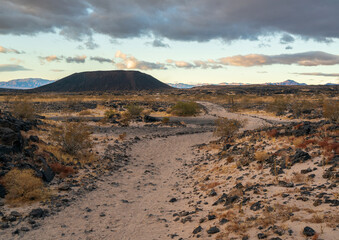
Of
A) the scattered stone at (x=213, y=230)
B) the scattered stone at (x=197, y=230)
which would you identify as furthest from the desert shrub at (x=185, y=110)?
the scattered stone at (x=213, y=230)

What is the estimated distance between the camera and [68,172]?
13125 mm

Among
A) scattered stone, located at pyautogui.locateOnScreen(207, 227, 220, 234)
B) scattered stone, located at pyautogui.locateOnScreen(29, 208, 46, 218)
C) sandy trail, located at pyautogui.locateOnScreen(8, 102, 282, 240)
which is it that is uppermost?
scattered stone, located at pyautogui.locateOnScreen(207, 227, 220, 234)

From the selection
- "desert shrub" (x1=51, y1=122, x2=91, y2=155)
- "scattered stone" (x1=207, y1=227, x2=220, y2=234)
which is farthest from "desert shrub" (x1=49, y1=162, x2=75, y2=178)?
"scattered stone" (x1=207, y1=227, x2=220, y2=234)

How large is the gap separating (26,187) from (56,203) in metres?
1.36

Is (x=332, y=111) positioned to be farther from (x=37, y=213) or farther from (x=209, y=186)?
(x=37, y=213)

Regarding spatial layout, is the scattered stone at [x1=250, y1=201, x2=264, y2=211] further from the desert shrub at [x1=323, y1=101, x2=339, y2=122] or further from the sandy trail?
the desert shrub at [x1=323, y1=101, x2=339, y2=122]

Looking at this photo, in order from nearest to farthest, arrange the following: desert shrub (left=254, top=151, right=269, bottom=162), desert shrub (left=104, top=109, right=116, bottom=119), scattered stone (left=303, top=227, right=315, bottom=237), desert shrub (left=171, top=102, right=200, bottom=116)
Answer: scattered stone (left=303, top=227, right=315, bottom=237) < desert shrub (left=254, top=151, right=269, bottom=162) < desert shrub (left=104, top=109, right=116, bottom=119) < desert shrub (left=171, top=102, right=200, bottom=116)

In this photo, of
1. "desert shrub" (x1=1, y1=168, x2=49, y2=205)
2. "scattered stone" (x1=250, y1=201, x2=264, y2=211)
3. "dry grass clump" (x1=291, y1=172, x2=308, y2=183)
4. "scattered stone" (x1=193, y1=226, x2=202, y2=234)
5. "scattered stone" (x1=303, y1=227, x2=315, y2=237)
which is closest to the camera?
"scattered stone" (x1=303, y1=227, x2=315, y2=237)

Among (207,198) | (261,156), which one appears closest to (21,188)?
(207,198)

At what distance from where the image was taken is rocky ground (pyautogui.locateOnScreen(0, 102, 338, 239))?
6863 mm

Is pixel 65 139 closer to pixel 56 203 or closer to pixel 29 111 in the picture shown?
pixel 56 203

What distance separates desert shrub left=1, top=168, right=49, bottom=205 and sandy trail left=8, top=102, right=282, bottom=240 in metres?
1.50

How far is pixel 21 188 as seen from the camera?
9.78 m

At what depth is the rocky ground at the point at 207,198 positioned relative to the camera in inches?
270
